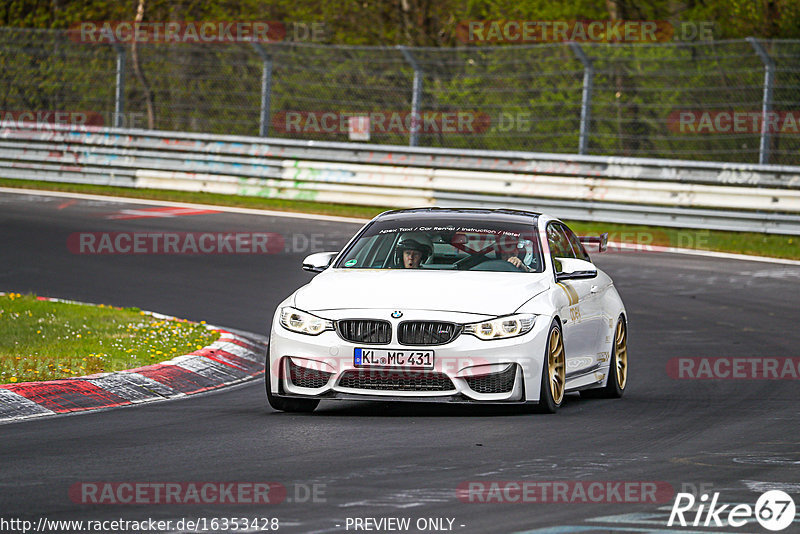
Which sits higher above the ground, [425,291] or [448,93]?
[448,93]

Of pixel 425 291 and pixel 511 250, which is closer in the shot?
pixel 425 291

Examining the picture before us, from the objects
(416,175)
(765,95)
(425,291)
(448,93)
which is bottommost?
(425,291)

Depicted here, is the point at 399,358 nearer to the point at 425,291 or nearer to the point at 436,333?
the point at 436,333

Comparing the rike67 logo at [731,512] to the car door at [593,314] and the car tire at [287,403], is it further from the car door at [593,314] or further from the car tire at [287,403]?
the car door at [593,314]

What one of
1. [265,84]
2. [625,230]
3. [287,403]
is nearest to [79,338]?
[287,403]

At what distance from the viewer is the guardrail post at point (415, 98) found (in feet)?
80.7

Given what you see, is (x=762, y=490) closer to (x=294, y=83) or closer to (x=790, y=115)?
(x=790, y=115)

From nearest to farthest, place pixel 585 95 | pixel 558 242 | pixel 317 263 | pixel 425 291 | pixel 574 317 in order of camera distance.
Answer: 1. pixel 425 291
2. pixel 574 317
3. pixel 317 263
4. pixel 558 242
5. pixel 585 95

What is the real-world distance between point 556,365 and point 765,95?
42.6 ft

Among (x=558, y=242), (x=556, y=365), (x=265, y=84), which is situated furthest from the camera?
(x=265, y=84)

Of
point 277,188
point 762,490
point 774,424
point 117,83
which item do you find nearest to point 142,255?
point 277,188

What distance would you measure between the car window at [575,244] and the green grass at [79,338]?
3136 mm

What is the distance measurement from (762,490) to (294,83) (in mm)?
20564

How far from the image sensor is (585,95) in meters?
23.1
